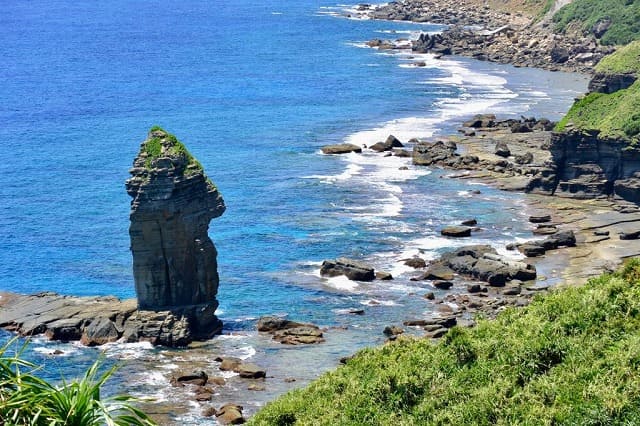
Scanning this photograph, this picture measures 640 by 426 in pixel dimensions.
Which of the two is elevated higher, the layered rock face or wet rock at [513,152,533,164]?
the layered rock face

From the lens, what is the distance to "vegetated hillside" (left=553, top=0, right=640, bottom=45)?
174 meters

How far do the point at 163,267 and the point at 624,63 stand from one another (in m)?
60.5

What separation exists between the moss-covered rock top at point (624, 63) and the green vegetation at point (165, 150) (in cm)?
5516

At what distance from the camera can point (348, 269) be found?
255 ft

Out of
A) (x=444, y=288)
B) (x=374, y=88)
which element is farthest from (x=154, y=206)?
(x=374, y=88)

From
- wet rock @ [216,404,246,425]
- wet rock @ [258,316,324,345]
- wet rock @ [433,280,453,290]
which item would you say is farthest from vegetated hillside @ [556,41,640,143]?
wet rock @ [216,404,246,425]

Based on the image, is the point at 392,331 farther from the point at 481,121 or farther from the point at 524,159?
the point at 481,121

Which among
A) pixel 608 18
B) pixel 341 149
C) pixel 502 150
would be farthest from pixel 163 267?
pixel 608 18

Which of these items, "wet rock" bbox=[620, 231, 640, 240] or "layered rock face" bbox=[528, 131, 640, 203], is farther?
"layered rock face" bbox=[528, 131, 640, 203]

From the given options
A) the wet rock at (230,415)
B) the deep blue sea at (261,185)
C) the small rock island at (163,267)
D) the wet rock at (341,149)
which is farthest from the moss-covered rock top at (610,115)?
the wet rock at (230,415)

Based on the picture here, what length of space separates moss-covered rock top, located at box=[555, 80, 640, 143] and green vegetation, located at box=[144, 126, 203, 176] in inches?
1560

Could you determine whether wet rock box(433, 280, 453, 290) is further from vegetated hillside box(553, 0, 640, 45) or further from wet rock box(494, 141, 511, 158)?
vegetated hillside box(553, 0, 640, 45)

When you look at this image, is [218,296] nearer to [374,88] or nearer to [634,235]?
[634,235]

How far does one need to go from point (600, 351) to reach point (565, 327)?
230 cm
